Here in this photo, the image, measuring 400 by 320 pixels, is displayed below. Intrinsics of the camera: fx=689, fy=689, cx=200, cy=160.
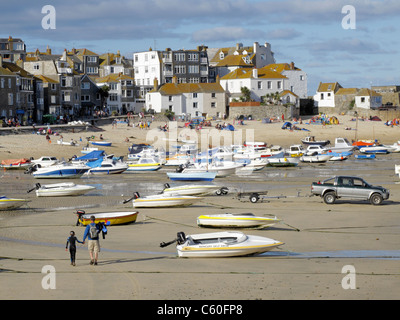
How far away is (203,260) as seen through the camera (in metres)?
22.0

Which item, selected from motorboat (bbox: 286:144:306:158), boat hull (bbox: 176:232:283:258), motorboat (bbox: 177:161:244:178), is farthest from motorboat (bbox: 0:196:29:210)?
motorboat (bbox: 286:144:306:158)

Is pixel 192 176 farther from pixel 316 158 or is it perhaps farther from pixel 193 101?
pixel 193 101

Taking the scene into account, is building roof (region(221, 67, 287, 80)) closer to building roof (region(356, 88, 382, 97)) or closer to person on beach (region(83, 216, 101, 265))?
building roof (region(356, 88, 382, 97))

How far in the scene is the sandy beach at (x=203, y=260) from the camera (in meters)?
17.8

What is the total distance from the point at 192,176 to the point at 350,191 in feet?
49.1

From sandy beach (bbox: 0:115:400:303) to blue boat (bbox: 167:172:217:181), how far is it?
1170mm

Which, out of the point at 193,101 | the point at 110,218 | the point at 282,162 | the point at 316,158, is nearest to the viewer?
the point at 110,218

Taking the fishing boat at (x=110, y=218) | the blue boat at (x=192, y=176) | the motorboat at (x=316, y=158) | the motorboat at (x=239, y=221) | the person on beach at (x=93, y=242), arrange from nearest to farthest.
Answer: the person on beach at (x=93, y=242) → the motorboat at (x=239, y=221) → the fishing boat at (x=110, y=218) → the blue boat at (x=192, y=176) → the motorboat at (x=316, y=158)

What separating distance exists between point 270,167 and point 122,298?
42.4 metres

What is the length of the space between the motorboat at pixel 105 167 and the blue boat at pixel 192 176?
7.43m

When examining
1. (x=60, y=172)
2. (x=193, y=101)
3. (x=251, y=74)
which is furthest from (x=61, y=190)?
(x=251, y=74)

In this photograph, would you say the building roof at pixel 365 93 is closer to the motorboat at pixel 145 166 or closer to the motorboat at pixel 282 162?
the motorboat at pixel 282 162

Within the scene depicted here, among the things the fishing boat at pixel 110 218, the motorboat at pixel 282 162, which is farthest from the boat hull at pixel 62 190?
the motorboat at pixel 282 162
